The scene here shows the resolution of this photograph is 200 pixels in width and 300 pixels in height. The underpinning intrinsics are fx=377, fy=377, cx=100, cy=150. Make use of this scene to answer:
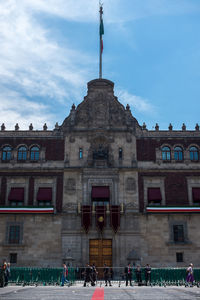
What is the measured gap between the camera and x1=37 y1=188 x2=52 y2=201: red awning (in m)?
39.6

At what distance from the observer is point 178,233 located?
129 feet

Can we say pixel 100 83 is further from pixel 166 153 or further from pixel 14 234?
pixel 14 234

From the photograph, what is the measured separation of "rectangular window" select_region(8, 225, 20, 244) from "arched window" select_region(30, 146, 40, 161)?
24.9 ft

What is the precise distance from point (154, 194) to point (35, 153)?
13805 mm

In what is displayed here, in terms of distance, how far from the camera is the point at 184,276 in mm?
28797

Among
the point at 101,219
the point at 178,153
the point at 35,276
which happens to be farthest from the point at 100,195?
the point at 35,276

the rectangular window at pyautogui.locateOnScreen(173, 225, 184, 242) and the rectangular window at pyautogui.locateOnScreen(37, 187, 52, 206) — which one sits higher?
the rectangular window at pyautogui.locateOnScreen(37, 187, 52, 206)

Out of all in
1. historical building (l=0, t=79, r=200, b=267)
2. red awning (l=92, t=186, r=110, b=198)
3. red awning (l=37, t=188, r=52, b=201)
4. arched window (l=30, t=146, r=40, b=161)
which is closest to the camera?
historical building (l=0, t=79, r=200, b=267)

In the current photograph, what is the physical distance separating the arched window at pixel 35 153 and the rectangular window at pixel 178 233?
16632 mm

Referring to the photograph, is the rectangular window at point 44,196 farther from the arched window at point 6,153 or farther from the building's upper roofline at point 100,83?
the building's upper roofline at point 100,83

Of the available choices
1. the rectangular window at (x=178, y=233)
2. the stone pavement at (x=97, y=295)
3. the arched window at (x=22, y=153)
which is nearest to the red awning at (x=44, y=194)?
the arched window at (x=22, y=153)

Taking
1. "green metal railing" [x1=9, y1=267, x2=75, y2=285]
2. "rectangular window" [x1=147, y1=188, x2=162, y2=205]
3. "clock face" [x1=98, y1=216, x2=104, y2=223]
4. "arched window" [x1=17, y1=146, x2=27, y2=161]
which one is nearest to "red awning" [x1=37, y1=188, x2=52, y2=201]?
"arched window" [x1=17, y1=146, x2=27, y2=161]

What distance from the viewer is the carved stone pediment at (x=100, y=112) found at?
42.4m

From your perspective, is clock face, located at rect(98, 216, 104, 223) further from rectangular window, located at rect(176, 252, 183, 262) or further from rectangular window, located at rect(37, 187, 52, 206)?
rectangular window, located at rect(176, 252, 183, 262)
